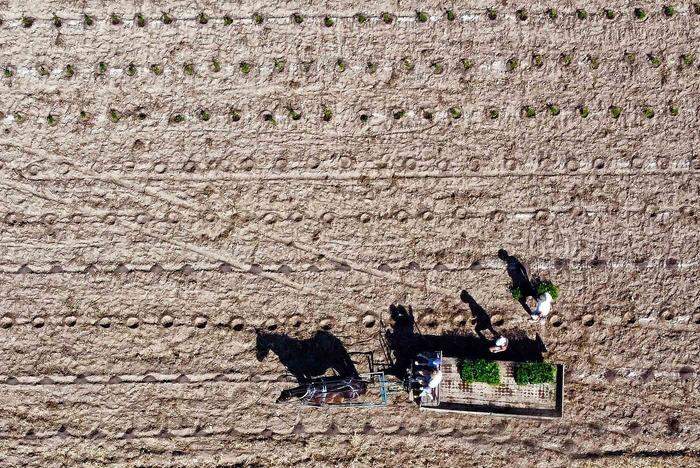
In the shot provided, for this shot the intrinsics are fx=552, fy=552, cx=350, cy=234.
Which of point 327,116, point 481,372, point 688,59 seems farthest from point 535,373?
point 688,59

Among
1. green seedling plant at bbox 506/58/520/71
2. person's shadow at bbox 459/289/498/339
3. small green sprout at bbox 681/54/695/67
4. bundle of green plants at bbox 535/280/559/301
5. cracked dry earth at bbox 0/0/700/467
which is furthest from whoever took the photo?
green seedling plant at bbox 506/58/520/71

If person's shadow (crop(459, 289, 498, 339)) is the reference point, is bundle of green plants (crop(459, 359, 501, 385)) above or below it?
below

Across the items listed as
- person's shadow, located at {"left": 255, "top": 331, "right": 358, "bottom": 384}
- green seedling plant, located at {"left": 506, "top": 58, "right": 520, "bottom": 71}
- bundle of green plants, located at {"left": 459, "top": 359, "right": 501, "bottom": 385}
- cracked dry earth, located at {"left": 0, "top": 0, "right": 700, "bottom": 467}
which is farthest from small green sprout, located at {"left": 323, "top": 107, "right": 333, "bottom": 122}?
bundle of green plants, located at {"left": 459, "top": 359, "right": 501, "bottom": 385}

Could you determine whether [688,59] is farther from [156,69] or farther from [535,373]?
[156,69]

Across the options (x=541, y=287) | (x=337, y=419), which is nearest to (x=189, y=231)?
(x=337, y=419)

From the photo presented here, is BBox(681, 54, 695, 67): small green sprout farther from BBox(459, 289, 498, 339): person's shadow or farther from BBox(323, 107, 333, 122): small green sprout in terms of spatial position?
BBox(323, 107, 333, 122): small green sprout

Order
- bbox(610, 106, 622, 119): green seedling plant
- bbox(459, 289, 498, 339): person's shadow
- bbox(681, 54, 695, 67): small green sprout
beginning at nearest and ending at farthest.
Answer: bbox(459, 289, 498, 339): person's shadow, bbox(610, 106, 622, 119): green seedling plant, bbox(681, 54, 695, 67): small green sprout
